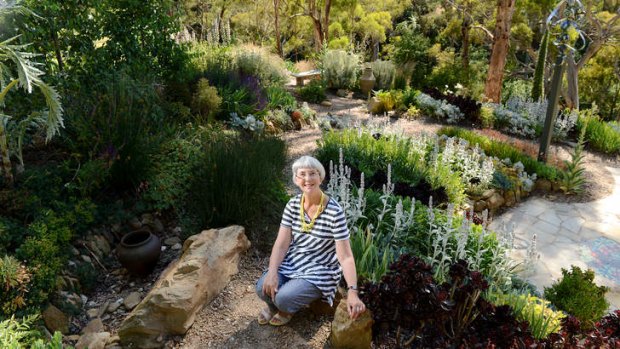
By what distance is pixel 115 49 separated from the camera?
17.1 feet

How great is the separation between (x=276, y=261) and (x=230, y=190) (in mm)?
1218

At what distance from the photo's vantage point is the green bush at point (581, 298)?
11.2 feet

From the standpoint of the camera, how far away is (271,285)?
2.58m

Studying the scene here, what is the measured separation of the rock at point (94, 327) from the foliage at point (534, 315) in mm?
2669

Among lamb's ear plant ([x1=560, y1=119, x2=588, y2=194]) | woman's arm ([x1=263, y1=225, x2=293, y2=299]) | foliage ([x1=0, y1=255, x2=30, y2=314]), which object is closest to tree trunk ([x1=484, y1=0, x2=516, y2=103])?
lamb's ear plant ([x1=560, y1=119, x2=588, y2=194])

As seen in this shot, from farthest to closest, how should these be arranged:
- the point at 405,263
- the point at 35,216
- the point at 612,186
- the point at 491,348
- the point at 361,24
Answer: the point at 361,24
the point at 612,186
the point at 35,216
the point at 405,263
the point at 491,348

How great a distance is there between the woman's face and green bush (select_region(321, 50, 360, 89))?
8.59 metres

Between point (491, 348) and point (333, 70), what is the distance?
373 inches

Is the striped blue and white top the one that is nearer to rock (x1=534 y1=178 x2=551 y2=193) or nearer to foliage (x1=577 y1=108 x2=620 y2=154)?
rock (x1=534 y1=178 x2=551 y2=193)

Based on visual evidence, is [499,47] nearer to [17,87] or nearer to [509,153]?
[509,153]

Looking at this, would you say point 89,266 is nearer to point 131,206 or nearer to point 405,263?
point 131,206

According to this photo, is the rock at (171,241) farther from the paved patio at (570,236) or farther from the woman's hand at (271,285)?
the paved patio at (570,236)

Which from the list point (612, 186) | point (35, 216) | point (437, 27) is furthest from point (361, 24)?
point (35, 216)

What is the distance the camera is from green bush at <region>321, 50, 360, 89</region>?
10680 mm
